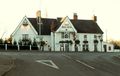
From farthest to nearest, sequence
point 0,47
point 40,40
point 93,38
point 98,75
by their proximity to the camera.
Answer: point 93,38
point 40,40
point 0,47
point 98,75

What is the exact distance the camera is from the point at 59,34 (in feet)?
358

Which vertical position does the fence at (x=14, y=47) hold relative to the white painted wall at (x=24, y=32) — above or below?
below

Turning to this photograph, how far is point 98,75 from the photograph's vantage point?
96.7ft

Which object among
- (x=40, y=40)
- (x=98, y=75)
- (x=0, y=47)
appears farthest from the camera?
(x=40, y=40)

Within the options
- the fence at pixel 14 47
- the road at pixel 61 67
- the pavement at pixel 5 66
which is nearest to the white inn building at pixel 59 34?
the fence at pixel 14 47

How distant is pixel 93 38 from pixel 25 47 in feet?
80.8

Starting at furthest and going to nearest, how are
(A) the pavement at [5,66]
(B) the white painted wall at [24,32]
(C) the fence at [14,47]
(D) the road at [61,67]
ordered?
1. (B) the white painted wall at [24,32]
2. (C) the fence at [14,47]
3. (D) the road at [61,67]
4. (A) the pavement at [5,66]

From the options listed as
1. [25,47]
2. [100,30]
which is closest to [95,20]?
[100,30]

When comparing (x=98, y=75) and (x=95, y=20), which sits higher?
(x=95, y=20)

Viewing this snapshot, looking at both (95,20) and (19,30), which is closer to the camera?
(19,30)

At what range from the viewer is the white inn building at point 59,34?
106750 millimetres

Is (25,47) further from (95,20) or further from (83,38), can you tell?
(95,20)

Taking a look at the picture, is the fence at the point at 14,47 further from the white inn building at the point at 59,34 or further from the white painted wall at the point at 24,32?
the white painted wall at the point at 24,32

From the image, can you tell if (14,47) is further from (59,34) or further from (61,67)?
(61,67)
